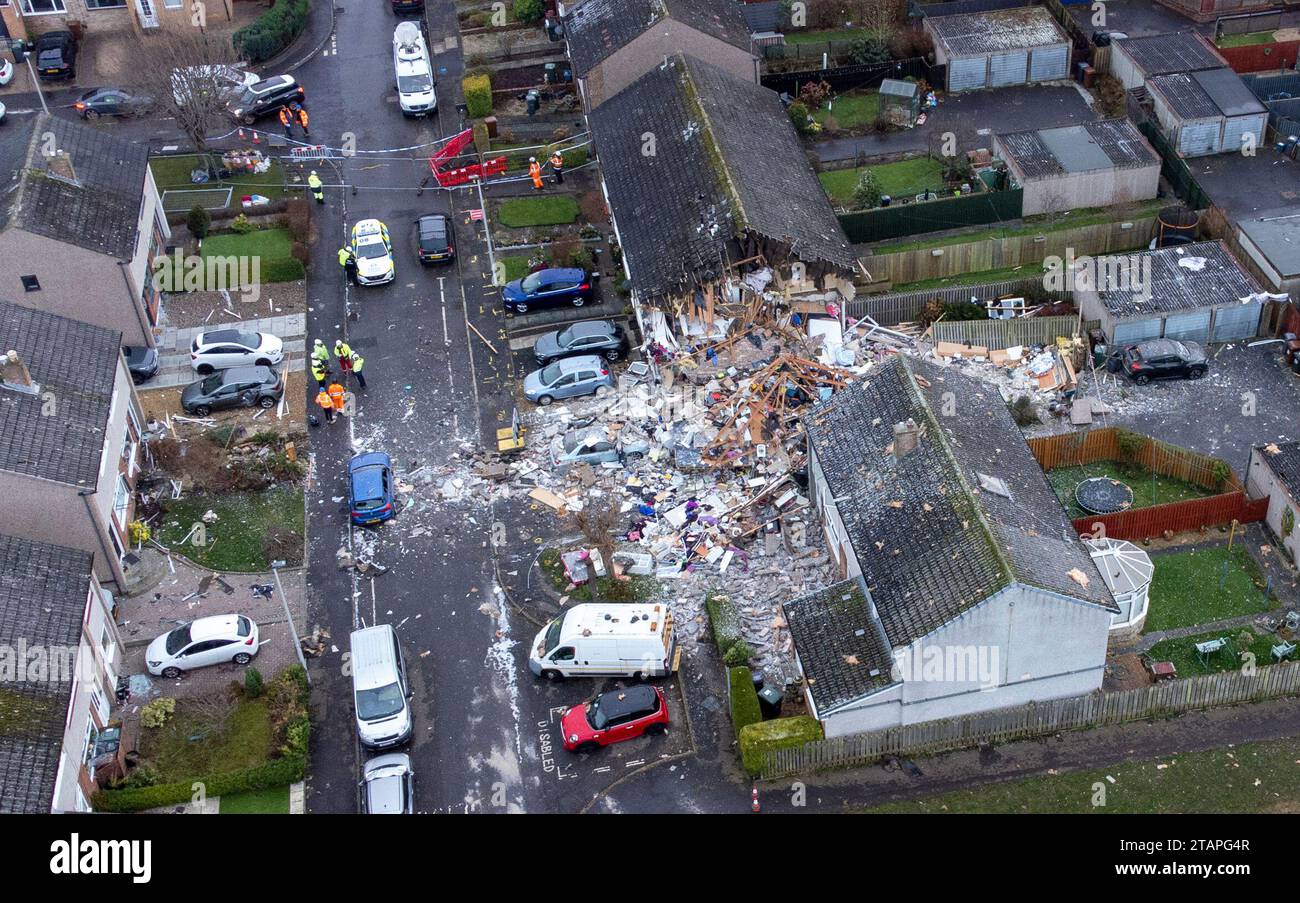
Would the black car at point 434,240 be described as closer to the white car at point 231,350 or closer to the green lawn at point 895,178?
the white car at point 231,350

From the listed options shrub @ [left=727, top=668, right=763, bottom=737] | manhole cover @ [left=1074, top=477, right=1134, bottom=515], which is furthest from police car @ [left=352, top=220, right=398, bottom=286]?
manhole cover @ [left=1074, top=477, right=1134, bottom=515]

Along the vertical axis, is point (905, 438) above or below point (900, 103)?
above

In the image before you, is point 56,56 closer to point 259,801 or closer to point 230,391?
point 230,391

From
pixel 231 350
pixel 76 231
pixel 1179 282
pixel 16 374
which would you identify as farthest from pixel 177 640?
pixel 1179 282

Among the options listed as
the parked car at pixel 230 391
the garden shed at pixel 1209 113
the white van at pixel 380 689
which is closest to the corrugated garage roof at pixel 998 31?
the garden shed at pixel 1209 113

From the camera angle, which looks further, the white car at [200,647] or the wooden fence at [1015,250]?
the wooden fence at [1015,250]
